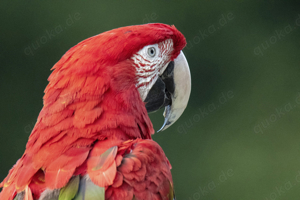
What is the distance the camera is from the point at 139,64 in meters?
1.04

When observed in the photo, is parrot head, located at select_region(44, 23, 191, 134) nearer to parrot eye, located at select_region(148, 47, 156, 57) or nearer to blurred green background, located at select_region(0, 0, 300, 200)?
parrot eye, located at select_region(148, 47, 156, 57)

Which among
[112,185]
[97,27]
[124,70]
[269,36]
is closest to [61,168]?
[112,185]

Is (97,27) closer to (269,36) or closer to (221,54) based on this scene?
(221,54)

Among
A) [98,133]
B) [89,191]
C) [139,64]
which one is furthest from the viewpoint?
[139,64]

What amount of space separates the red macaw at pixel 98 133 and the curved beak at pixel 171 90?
4.3 inches

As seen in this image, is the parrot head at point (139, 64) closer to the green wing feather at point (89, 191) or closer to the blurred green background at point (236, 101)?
the green wing feather at point (89, 191)

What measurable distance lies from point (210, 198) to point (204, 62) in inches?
45.7

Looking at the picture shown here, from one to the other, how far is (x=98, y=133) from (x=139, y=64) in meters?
0.28

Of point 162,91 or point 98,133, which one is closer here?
point 98,133

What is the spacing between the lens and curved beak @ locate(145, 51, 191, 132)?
117cm

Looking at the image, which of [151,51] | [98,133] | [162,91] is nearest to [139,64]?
[151,51]

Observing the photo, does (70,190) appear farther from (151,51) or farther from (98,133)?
(151,51)

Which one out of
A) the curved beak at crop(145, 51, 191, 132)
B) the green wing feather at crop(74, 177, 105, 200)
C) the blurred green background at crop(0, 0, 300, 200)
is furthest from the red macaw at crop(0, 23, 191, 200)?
the blurred green background at crop(0, 0, 300, 200)

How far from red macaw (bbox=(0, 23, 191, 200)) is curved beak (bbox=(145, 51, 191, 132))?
11cm
